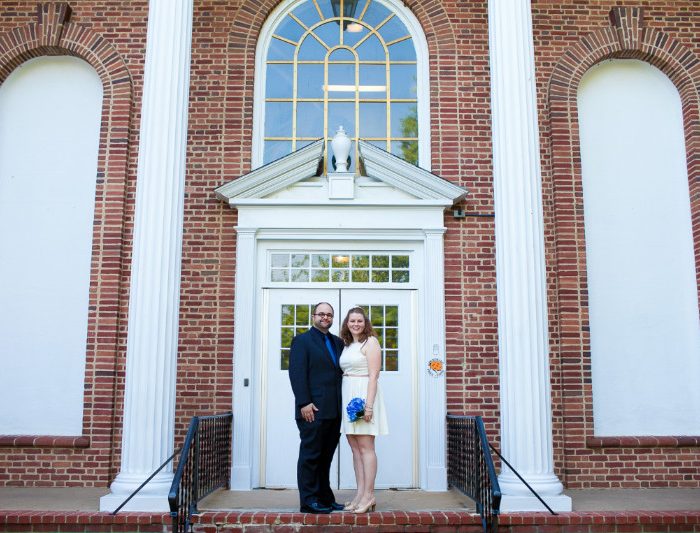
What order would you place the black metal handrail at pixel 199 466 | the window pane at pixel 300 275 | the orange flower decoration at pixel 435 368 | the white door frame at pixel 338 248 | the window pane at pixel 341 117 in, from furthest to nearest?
the window pane at pixel 341 117 < the window pane at pixel 300 275 < the orange flower decoration at pixel 435 368 < the white door frame at pixel 338 248 < the black metal handrail at pixel 199 466

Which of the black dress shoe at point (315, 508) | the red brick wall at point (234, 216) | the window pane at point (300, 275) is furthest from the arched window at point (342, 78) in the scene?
the black dress shoe at point (315, 508)

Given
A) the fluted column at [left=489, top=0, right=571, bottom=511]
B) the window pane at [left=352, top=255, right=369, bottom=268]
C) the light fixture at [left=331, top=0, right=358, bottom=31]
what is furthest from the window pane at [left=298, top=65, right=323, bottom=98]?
the fluted column at [left=489, top=0, right=571, bottom=511]

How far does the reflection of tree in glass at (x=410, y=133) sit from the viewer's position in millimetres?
8555

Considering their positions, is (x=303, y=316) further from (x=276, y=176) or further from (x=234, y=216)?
(x=276, y=176)

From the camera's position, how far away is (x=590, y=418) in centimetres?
777

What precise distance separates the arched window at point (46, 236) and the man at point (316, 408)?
319 cm

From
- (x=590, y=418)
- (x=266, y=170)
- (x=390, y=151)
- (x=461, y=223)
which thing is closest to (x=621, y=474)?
(x=590, y=418)

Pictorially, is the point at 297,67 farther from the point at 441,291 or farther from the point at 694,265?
the point at 694,265

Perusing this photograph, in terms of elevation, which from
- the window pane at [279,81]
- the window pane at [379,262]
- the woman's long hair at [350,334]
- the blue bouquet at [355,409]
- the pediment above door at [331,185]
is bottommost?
the blue bouquet at [355,409]

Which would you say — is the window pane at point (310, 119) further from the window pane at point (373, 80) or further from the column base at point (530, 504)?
the column base at point (530, 504)

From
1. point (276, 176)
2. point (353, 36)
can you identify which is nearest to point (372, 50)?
point (353, 36)

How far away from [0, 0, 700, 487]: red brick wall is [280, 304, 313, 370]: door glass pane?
0.60m

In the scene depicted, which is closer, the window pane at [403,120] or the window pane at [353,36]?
the window pane at [403,120]

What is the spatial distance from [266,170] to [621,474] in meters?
5.14
